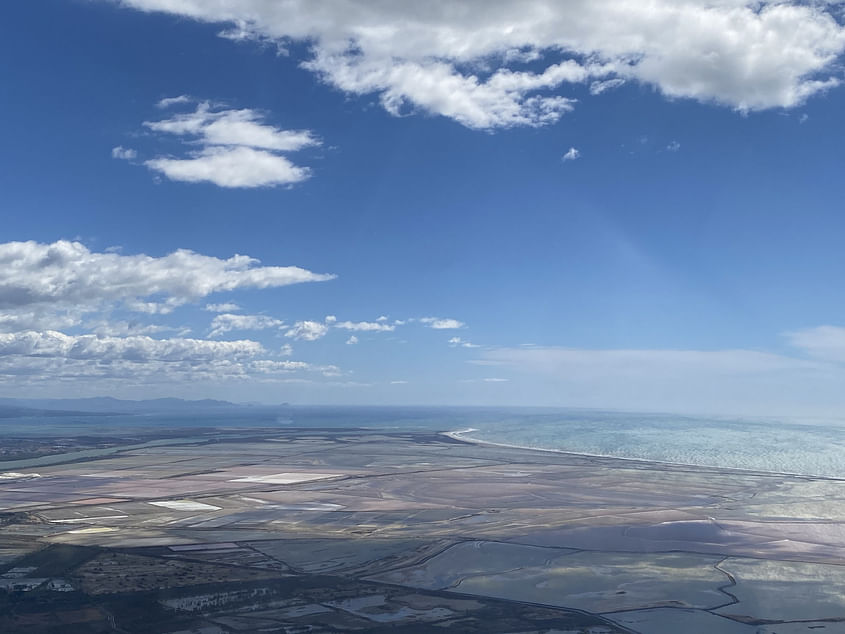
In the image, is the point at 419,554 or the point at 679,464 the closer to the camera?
the point at 419,554

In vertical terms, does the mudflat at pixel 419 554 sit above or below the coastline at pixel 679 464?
above

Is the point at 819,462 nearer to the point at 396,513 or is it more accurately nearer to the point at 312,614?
the point at 396,513

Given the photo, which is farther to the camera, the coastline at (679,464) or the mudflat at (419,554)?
the coastline at (679,464)

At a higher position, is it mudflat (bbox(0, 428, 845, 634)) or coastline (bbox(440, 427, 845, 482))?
mudflat (bbox(0, 428, 845, 634))

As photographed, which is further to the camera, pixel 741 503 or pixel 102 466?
pixel 102 466

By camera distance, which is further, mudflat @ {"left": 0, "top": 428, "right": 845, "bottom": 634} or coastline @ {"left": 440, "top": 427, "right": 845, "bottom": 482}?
coastline @ {"left": 440, "top": 427, "right": 845, "bottom": 482}

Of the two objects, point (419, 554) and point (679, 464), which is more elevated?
point (419, 554)

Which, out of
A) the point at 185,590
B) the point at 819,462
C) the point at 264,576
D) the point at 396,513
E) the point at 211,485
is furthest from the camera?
the point at 819,462

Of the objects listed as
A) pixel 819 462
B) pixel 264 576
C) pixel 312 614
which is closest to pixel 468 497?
pixel 264 576
